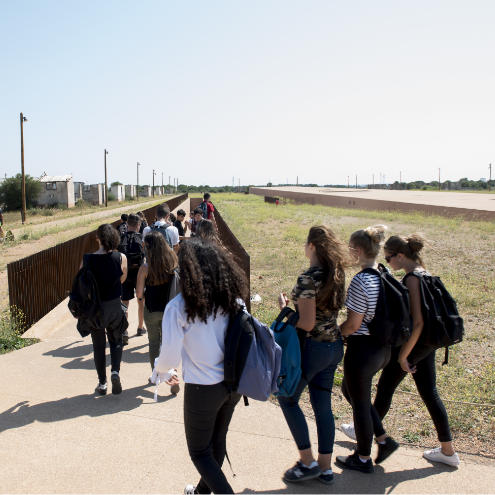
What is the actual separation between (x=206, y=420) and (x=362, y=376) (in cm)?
111

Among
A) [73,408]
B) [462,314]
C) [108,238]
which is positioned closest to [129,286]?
[108,238]

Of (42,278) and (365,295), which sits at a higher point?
(365,295)

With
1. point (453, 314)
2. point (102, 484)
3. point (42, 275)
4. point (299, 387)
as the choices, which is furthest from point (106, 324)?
point (42, 275)

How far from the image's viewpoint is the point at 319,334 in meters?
2.76

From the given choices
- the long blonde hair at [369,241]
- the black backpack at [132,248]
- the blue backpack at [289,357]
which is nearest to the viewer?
the blue backpack at [289,357]

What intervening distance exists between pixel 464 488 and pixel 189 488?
1776 millimetres

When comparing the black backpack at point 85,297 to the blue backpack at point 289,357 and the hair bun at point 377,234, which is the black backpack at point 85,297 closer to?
the blue backpack at point 289,357

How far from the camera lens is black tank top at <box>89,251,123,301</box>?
4.02m

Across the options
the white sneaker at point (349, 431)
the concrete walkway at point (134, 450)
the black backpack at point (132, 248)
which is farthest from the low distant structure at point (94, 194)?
the white sneaker at point (349, 431)

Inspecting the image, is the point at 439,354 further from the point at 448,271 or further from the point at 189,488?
the point at 448,271

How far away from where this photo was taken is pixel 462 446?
11.5ft

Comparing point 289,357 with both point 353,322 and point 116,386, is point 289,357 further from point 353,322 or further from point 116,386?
point 116,386

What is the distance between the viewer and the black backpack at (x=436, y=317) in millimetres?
2910

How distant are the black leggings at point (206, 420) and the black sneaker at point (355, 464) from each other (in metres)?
1.04
